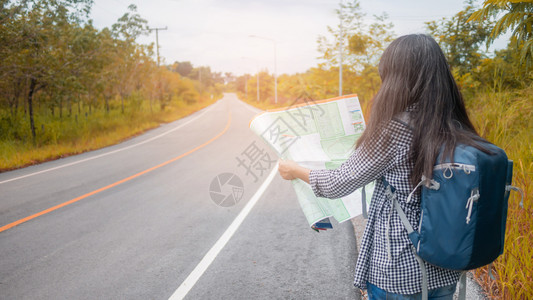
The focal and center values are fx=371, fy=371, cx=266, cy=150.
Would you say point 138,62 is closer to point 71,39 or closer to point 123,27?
point 123,27

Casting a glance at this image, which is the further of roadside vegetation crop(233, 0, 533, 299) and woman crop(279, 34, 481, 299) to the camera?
roadside vegetation crop(233, 0, 533, 299)

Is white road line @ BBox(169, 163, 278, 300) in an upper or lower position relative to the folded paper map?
lower

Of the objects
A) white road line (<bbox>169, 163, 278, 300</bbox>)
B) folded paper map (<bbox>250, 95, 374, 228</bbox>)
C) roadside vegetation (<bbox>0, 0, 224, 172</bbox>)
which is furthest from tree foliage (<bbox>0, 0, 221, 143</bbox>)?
folded paper map (<bbox>250, 95, 374, 228</bbox>)

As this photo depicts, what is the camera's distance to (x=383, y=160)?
60.9 inches

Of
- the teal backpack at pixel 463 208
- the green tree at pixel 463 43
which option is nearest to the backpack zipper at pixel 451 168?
the teal backpack at pixel 463 208

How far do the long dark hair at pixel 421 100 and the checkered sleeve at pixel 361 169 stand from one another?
45 mm

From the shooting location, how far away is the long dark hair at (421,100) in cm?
148

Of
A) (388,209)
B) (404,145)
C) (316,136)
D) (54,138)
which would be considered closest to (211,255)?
(316,136)

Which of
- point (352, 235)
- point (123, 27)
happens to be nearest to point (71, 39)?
point (123, 27)

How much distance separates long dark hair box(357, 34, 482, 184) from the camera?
148cm

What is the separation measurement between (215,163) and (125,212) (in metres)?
4.11

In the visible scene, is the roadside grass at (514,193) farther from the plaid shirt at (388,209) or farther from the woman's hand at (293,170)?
the woman's hand at (293,170)

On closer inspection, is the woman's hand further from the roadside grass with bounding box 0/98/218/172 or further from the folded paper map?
the roadside grass with bounding box 0/98/218/172

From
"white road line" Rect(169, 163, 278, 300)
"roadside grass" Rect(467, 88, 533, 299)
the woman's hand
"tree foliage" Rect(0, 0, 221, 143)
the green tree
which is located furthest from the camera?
"tree foliage" Rect(0, 0, 221, 143)
